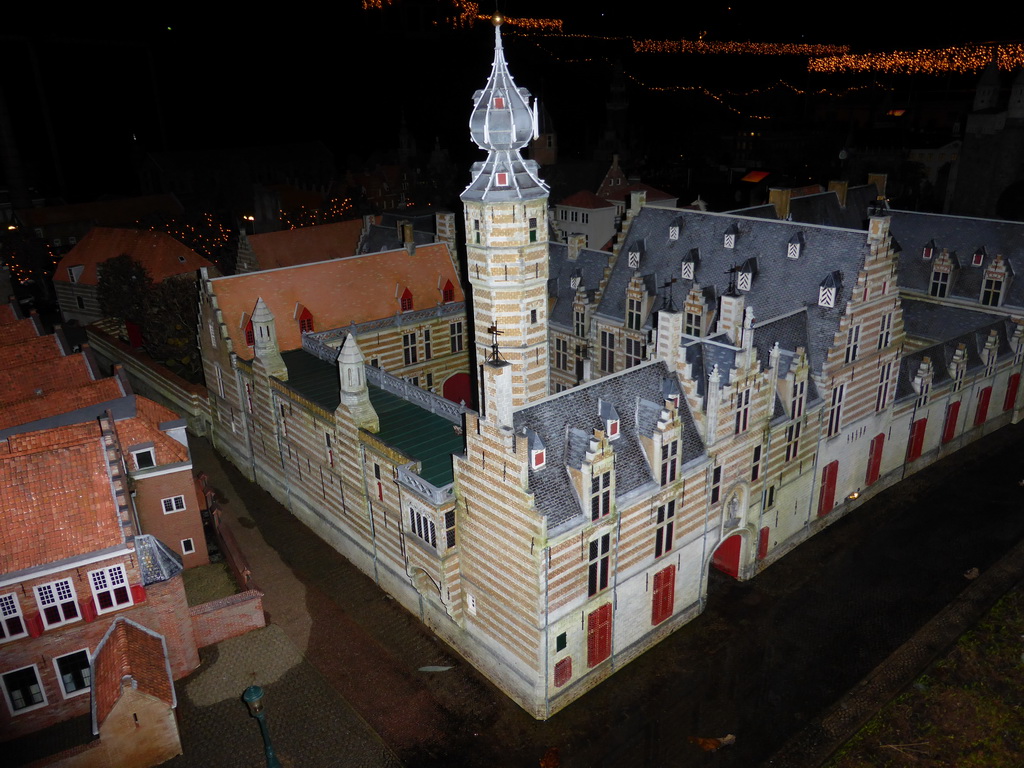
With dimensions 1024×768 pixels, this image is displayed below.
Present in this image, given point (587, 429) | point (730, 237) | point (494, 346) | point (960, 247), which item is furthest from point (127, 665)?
point (960, 247)

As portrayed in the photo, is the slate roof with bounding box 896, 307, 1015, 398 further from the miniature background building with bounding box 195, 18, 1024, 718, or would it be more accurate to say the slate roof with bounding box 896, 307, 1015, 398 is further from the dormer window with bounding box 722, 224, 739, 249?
the dormer window with bounding box 722, 224, 739, 249

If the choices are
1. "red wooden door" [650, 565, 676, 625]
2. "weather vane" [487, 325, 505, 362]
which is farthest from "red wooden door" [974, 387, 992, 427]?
"weather vane" [487, 325, 505, 362]

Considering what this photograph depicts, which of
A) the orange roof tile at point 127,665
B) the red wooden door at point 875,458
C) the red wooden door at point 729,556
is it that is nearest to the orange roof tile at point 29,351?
the orange roof tile at point 127,665

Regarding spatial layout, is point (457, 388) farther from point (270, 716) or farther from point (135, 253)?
point (135, 253)

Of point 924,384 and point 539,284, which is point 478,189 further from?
point 924,384

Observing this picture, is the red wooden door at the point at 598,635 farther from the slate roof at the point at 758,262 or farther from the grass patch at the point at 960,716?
the slate roof at the point at 758,262
